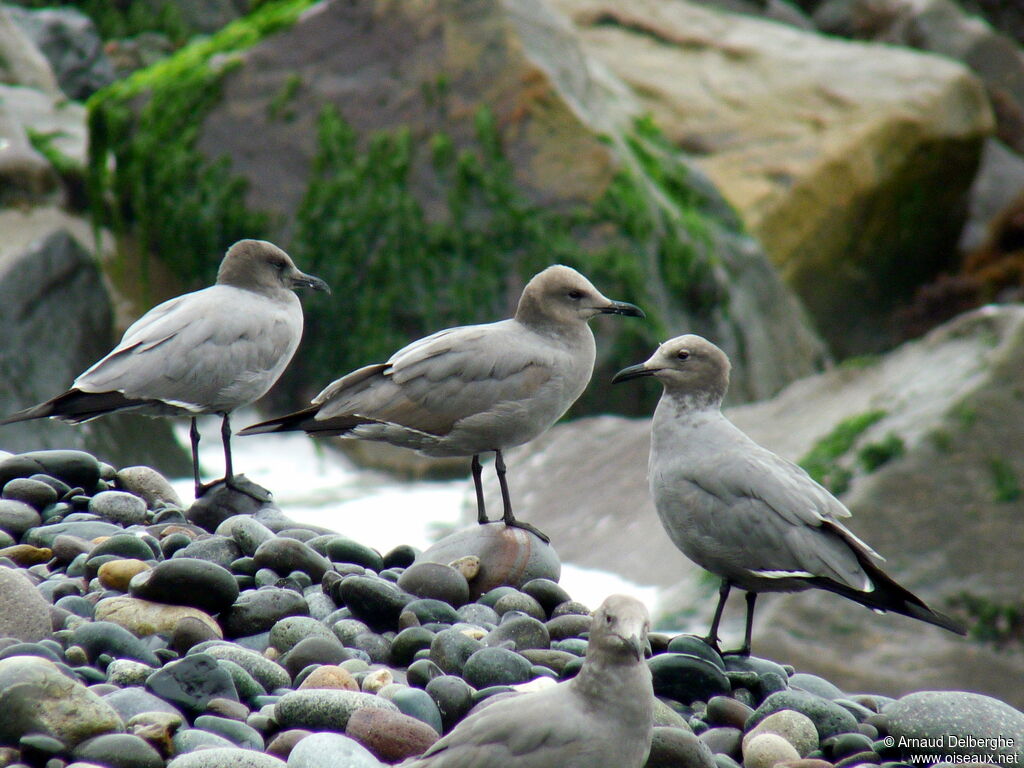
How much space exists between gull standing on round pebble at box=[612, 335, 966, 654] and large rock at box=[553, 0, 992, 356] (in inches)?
336

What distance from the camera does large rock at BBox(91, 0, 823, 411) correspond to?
9.42 meters

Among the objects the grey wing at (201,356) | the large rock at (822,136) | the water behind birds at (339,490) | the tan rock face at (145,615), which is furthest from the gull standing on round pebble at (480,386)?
the large rock at (822,136)

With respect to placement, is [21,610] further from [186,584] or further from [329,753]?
[329,753]

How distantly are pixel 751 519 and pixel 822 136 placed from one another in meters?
9.78

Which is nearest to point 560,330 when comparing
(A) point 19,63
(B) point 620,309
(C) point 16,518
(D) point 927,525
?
(B) point 620,309

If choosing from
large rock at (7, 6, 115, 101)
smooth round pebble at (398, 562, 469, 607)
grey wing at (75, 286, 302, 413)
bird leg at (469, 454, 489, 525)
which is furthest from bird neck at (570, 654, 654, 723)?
large rock at (7, 6, 115, 101)

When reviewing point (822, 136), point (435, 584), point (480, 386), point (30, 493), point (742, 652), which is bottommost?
point (822, 136)

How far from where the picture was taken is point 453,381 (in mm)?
4633

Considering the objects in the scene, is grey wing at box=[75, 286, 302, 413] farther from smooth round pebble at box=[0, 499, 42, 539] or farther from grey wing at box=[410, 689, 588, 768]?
grey wing at box=[410, 689, 588, 768]

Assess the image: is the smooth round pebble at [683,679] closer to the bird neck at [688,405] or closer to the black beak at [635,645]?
the bird neck at [688,405]

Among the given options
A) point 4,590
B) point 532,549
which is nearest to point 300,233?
point 532,549

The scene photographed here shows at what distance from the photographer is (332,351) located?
9.62m

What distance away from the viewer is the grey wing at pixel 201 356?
4.81 metres

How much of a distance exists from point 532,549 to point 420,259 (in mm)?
5178
